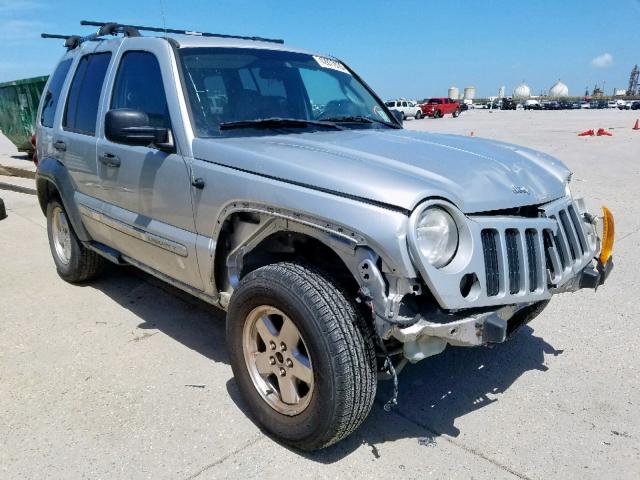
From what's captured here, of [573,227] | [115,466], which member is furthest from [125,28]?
[573,227]

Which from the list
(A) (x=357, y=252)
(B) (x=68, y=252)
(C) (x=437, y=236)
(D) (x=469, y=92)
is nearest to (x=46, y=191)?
(B) (x=68, y=252)

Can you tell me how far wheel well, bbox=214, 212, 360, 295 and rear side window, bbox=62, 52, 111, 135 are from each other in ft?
5.68

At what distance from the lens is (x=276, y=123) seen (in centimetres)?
330

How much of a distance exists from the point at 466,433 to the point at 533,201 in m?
1.21

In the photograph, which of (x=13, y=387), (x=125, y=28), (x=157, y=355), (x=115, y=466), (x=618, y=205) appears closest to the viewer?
(x=115, y=466)

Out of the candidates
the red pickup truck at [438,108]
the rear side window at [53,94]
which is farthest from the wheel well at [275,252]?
the red pickup truck at [438,108]

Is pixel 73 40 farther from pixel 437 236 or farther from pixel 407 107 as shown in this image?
pixel 407 107

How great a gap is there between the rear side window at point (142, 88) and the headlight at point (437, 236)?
170 cm

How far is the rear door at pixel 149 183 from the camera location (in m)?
3.15

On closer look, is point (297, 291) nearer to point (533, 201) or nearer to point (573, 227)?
point (533, 201)

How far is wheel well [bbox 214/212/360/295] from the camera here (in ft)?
9.00

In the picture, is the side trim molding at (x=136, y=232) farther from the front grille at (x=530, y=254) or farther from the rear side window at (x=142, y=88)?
the front grille at (x=530, y=254)

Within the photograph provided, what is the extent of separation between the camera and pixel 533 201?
2.69m

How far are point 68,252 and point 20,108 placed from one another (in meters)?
10.5
